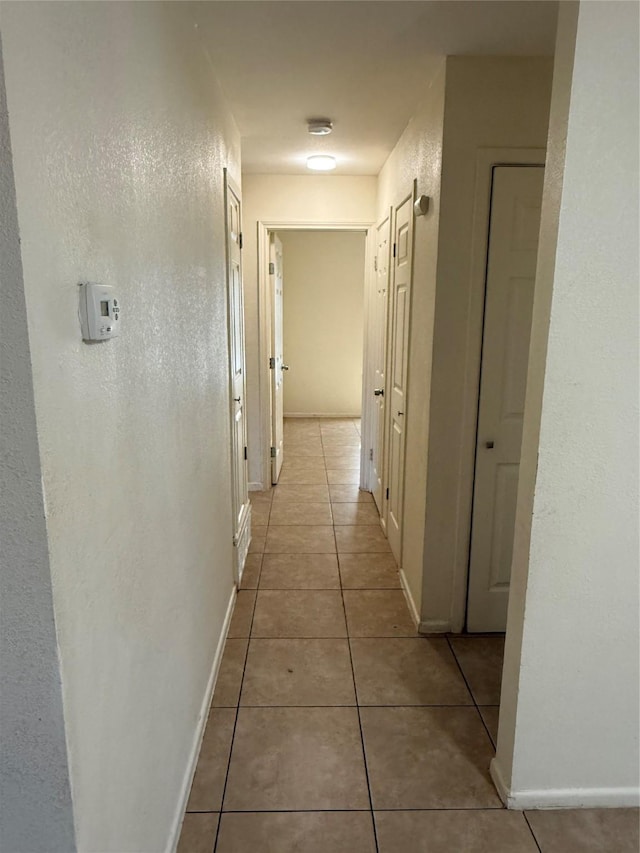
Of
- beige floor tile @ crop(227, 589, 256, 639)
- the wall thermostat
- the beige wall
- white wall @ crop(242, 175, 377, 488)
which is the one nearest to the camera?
the wall thermostat

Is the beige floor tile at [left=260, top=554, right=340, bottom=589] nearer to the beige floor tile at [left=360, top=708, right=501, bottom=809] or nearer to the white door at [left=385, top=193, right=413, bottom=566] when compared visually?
the white door at [left=385, top=193, right=413, bottom=566]

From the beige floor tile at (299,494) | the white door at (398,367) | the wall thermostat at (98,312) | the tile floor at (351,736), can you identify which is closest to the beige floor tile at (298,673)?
the tile floor at (351,736)

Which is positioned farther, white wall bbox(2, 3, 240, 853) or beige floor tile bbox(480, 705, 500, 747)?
beige floor tile bbox(480, 705, 500, 747)

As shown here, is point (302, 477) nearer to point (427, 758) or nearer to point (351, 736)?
point (351, 736)

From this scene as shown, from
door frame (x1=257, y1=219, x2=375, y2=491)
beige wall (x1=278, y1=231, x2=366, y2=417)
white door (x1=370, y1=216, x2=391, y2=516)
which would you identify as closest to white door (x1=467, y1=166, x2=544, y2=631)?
white door (x1=370, y1=216, x2=391, y2=516)

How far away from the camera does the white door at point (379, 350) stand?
12.5 feet

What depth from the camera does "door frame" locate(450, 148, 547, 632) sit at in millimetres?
2264

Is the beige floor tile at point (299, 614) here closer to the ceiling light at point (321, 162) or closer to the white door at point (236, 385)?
the white door at point (236, 385)

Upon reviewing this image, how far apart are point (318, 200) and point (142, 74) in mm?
3022

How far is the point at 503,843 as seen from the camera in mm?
1623

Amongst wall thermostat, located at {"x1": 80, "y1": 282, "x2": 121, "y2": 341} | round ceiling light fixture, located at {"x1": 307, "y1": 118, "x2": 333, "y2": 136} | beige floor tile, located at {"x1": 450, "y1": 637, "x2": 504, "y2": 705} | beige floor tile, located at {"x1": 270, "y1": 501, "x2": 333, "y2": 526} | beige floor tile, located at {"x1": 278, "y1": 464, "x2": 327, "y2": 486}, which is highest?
round ceiling light fixture, located at {"x1": 307, "y1": 118, "x2": 333, "y2": 136}

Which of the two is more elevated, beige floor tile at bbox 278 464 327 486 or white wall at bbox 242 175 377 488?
white wall at bbox 242 175 377 488

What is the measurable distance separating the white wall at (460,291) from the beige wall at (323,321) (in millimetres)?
4873

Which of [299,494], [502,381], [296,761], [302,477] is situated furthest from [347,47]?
[302,477]
